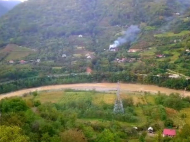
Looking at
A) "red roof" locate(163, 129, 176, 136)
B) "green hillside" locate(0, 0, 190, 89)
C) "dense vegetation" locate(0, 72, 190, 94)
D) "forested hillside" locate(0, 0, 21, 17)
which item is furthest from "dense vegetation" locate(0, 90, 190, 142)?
"forested hillside" locate(0, 0, 21, 17)

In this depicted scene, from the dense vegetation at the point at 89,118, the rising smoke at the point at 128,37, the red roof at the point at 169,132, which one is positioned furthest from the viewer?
the rising smoke at the point at 128,37

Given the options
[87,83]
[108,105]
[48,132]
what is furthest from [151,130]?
[87,83]

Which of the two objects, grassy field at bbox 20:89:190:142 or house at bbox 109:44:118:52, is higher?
grassy field at bbox 20:89:190:142

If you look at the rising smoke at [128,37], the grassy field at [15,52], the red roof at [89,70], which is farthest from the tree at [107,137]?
the rising smoke at [128,37]

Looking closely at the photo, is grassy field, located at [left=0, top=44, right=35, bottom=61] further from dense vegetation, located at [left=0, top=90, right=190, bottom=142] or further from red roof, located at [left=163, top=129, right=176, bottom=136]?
red roof, located at [left=163, top=129, right=176, bottom=136]

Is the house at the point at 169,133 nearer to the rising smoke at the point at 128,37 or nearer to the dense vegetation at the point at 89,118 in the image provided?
the dense vegetation at the point at 89,118

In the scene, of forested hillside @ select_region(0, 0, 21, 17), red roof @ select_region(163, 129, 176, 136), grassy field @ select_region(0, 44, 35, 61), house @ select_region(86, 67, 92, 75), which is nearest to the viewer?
red roof @ select_region(163, 129, 176, 136)

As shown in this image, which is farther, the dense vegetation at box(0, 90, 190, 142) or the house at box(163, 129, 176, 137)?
the house at box(163, 129, 176, 137)
